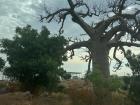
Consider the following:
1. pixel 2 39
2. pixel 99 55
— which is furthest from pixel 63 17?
pixel 2 39

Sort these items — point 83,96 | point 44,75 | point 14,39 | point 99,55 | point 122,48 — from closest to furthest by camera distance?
point 83,96, point 44,75, point 14,39, point 99,55, point 122,48

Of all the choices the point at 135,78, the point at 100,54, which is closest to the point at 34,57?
the point at 100,54

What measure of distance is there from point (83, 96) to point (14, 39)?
25.7 ft

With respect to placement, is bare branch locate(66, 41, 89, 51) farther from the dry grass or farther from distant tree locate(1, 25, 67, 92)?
the dry grass

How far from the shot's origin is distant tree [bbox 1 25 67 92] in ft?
62.1

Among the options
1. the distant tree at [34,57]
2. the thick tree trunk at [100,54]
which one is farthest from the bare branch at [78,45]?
the distant tree at [34,57]

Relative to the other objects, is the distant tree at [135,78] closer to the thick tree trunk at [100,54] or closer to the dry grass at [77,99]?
the dry grass at [77,99]

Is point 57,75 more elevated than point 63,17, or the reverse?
point 63,17

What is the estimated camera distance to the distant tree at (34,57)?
18.9 m

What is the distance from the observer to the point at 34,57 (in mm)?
19672

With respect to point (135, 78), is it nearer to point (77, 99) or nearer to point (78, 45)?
point (77, 99)

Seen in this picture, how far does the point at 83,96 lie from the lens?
45.1 ft

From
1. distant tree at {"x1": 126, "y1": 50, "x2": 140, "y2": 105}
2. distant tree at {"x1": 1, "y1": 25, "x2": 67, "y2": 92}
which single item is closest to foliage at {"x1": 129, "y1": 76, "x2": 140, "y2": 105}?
distant tree at {"x1": 126, "y1": 50, "x2": 140, "y2": 105}

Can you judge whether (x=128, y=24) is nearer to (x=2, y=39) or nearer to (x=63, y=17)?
(x=63, y=17)
